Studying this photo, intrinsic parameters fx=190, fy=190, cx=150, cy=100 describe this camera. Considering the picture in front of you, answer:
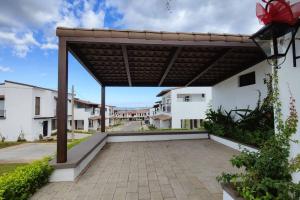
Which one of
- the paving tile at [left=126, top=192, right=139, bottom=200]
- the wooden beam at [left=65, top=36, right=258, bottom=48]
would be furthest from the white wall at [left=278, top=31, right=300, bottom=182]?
the wooden beam at [left=65, top=36, right=258, bottom=48]

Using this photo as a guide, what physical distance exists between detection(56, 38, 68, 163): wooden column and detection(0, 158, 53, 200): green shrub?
0.39 m

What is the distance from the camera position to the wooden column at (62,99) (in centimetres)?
413

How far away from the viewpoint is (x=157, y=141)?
9219 mm

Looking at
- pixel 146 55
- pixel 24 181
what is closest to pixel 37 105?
pixel 146 55

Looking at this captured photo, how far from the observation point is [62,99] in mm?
4160

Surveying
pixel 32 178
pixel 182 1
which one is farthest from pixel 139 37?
pixel 32 178

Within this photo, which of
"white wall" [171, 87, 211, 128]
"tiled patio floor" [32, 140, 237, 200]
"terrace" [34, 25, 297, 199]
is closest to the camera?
"tiled patio floor" [32, 140, 237, 200]

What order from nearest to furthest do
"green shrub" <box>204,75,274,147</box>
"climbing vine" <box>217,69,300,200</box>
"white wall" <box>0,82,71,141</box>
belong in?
"climbing vine" <box>217,69,300,200</box> → "green shrub" <box>204,75,274,147</box> → "white wall" <box>0,82,71,141</box>

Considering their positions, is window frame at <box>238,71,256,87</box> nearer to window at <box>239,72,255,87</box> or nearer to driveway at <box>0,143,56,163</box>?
window at <box>239,72,255,87</box>

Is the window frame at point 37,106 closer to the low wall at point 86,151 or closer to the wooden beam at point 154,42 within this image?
the low wall at point 86,151

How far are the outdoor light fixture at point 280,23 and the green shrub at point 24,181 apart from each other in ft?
13.3

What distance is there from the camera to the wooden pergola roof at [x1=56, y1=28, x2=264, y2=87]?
4.32 m

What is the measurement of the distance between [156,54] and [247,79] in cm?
453

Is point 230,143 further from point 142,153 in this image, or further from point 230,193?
point 230,193
